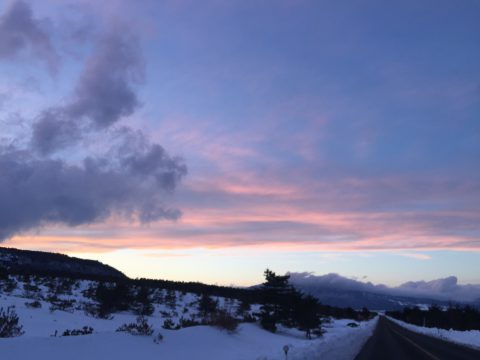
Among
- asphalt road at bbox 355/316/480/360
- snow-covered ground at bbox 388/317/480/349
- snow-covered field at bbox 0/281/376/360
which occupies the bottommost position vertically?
snow-covered ground at bbox 388/317/480/349

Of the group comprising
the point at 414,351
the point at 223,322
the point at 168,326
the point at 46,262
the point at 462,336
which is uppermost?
the point at 46,262

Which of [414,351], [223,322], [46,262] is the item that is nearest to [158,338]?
[223,322]

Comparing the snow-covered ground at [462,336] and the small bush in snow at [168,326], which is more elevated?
the small bush in snow at [168,326]

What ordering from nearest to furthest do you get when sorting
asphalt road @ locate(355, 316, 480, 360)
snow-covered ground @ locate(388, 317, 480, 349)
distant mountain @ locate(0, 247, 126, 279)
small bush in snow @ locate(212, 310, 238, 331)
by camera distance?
1. asphalt road @ locate(355, 316, 480, 360)
2. small bush in snow @ locate(212, 310, 238, 331)
3. snow-covered ground @ locate(388, 317, 480, 349)
4. distant mountain @ locate(0, 247, 126, 279)

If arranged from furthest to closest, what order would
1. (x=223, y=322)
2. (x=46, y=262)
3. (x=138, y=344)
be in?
(x=46, y=262)
(x=223, y=322)
(x=138, y=344)

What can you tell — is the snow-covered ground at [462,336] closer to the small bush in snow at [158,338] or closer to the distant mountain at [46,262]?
the small bush in snow at [158,338]

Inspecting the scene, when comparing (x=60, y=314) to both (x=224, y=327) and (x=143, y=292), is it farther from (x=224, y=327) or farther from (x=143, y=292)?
(x=143, y=292)

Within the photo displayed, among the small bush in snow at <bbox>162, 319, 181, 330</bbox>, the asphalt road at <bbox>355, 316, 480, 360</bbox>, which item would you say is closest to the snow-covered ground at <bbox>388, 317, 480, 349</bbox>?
the asphalt road at <bbox>355, 316, 480, 360</bbox>

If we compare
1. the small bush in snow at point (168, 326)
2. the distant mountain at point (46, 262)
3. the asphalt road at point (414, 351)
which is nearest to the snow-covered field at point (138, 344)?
the small bush in snow at point (168, 326)

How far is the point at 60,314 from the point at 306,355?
1590cm

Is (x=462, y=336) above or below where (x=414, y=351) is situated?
below

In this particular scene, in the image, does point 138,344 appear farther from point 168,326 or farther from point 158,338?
point 168,326

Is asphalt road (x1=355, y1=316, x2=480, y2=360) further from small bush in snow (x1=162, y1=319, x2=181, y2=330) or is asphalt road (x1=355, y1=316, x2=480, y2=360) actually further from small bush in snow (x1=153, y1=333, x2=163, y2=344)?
small bush in snow (x1=153, y1=333, x2=163, y2=344)

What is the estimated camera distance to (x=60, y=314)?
2453 centimetres
